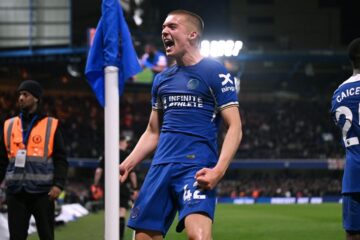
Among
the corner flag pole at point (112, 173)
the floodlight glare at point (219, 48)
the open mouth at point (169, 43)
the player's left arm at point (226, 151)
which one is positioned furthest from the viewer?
the floodlight glare at point (219, 48)

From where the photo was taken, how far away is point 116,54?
5004 millimetres

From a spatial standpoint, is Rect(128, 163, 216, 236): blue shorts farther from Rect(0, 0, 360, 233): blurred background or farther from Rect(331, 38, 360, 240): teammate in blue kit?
Rect(0, 0, 360, 233): blurred background

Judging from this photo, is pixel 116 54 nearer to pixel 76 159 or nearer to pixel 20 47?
pixel 20 47

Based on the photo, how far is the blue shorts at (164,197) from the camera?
4.76 m

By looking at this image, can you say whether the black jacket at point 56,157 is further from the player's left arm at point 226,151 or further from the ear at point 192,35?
the player's left arm at point 226,151

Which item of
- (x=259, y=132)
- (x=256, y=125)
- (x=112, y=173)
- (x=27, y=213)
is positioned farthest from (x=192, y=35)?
(x=256, y=125)

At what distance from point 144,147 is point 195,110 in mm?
634

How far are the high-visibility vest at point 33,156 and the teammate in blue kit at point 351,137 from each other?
292 cm

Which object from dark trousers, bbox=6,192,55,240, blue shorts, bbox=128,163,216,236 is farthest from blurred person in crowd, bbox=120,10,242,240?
dark trousers, bbox=6,192,55,240

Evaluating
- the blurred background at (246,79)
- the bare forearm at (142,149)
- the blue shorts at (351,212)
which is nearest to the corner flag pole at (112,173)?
the bare forearm at (142,149)

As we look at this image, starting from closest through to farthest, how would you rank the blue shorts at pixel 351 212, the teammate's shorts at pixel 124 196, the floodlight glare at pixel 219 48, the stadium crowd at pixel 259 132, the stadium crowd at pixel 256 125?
the blue shorts at pixel 351 212, the teammate's shorts at pixel 124 196, the floodlight glare at pixel 219 48, the stadium crowd at pixel 259 132, the stadium crowd at pixel 256 125

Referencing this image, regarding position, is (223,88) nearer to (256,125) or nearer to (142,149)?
(142,149)

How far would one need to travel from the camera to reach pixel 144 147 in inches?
210

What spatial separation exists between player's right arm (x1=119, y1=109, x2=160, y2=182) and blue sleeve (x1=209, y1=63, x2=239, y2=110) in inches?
24.9
